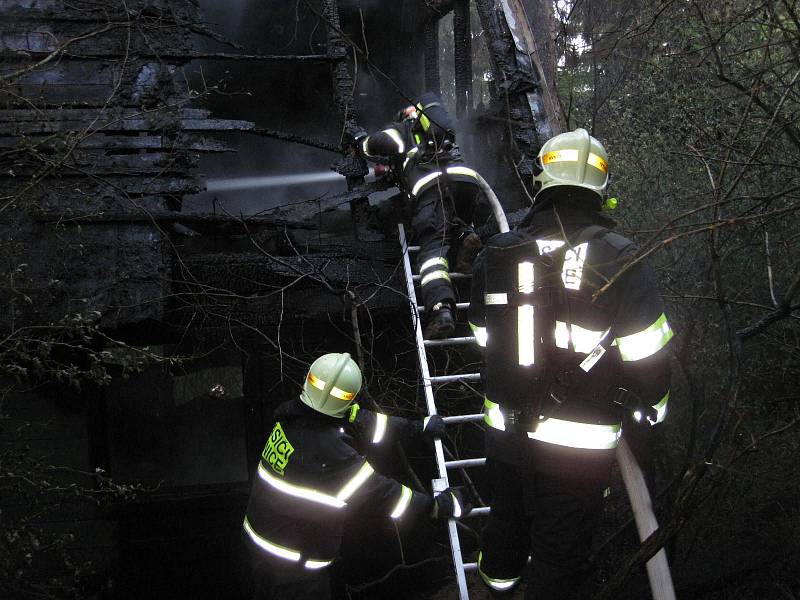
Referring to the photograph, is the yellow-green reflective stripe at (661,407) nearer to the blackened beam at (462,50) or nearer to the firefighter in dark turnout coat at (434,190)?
the firefighter in dark turnout coat at (434,190)

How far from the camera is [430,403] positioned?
406 cm

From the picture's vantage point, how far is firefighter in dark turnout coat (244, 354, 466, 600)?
3521 mm

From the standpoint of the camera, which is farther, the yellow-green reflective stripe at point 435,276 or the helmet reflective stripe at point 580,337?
the yellow-green reflective stripe at point 435,276

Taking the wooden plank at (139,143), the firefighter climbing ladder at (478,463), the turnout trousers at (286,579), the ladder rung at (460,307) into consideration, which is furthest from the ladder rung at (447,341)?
the wooden plank at (139,143)

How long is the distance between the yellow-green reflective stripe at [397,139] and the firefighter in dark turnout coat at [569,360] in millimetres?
2050

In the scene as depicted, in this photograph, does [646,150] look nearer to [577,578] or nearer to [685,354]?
[685,354]

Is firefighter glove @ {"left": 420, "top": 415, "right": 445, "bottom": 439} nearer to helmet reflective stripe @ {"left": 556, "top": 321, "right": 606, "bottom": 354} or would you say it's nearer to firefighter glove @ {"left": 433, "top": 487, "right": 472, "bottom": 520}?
firefighter glove @ {"left": 433, "top": 487, "right": 472, "bottom": 520}

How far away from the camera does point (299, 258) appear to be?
4.86 metres

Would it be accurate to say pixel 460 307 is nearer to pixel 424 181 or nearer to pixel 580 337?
pixel 424 181

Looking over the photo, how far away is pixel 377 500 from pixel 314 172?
553 centimetres

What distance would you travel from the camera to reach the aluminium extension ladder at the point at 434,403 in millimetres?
3428

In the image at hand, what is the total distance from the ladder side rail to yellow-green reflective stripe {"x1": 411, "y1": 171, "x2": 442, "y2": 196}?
0.39 metres

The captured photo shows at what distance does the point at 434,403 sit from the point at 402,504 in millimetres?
983

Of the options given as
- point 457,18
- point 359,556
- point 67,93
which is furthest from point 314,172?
point 359,556
